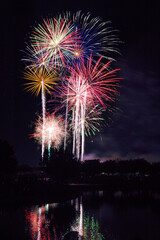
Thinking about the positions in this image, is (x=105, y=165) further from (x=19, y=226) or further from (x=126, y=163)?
(x=19, y=226)

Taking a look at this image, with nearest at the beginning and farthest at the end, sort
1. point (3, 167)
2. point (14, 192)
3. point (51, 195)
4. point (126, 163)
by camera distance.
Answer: point (14, 192) → point (51, 195) → point (3, 167) → point (126, 163)

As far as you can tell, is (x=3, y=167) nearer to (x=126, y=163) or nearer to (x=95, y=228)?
(x=95, y=228)

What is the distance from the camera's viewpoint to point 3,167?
60.1 m

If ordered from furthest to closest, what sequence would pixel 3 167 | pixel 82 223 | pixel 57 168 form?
pixel 3 167, pixel 57 168, pixel 82 223

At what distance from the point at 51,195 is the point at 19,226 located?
13977mm

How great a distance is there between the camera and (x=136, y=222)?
15.8 metres

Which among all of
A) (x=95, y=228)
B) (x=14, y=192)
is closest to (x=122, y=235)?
(x=95, y=228)

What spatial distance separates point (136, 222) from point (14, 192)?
12187 millimetres

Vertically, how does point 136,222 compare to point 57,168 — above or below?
below

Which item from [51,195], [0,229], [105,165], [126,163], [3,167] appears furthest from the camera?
[126,163]

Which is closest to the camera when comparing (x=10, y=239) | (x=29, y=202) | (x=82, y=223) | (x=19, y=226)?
(x=10, y=239)

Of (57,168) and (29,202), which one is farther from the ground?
(57,168)

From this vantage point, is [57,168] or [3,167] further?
[3,167]

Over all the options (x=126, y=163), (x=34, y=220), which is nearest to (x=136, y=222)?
(x=34, y=220)
